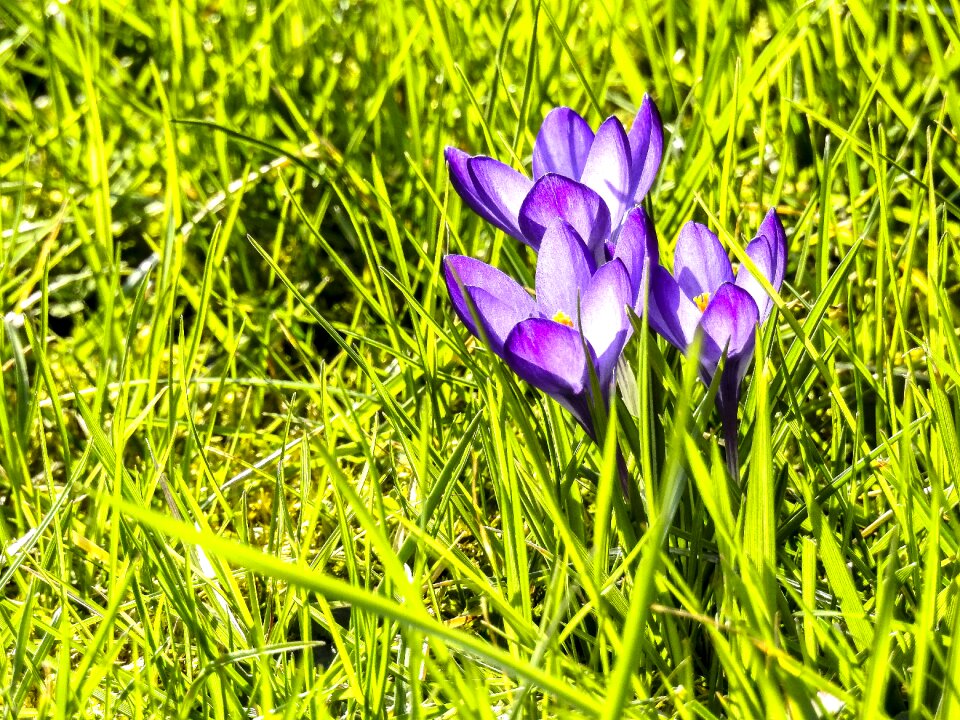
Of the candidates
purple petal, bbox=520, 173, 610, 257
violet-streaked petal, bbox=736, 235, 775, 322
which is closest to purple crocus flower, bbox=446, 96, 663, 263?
purple petal, bbox=520, 173, 610, 257

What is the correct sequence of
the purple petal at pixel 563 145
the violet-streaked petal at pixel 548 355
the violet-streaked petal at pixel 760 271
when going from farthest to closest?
the purple petal at pixel 563 145 < the violet-streaked petal at pixel 760 271 < the violet-streaked petal at pixel 548 355

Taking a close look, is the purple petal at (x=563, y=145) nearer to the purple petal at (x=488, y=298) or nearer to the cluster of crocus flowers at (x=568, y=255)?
the cluster of crocus flowers at (x=568, y=255)

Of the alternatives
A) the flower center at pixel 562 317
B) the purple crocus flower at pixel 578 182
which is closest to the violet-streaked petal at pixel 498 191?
the purple crocus flower at pixel 578 182

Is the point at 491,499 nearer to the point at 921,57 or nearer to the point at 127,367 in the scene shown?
the point at 127,367

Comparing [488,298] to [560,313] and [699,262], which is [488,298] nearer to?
[560,313]

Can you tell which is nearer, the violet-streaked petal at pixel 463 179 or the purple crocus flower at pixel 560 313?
the purple crocus flower at pixel 560 313

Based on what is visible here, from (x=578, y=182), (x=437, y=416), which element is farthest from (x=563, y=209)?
Answer: (x=437, y=416)
